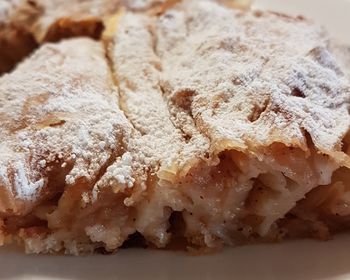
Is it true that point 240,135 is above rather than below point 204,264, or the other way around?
above

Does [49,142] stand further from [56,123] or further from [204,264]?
[204,264]

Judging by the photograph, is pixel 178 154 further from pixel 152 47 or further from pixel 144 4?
pixel 144 4

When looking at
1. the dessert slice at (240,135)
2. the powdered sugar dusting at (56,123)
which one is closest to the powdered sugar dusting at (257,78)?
the dessert slice at (240,135)

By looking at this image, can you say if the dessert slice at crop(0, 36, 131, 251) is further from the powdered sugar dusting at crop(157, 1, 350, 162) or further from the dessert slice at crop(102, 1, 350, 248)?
the powdered sugar dusting at crop(157, 1, 350, 162)

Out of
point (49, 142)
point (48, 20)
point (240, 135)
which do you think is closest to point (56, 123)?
point (49, 142)

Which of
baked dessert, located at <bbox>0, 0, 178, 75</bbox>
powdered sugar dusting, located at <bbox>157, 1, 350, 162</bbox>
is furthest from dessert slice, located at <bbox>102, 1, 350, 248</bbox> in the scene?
baked dessert, located at <bbox>0, 0, 178, 75</bbox>

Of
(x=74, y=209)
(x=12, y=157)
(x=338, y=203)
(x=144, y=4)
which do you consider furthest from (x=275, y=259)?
(x=144, y=4)
